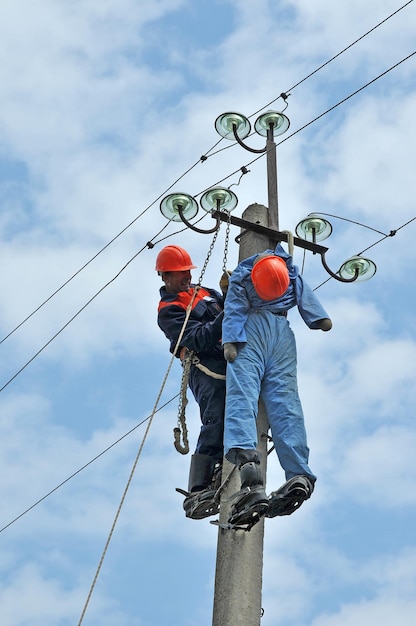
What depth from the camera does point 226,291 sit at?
22.5 feet

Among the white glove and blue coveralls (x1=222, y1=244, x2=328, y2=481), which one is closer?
blue coveralls (x1=222, y1=244, x2=328, y2=481)

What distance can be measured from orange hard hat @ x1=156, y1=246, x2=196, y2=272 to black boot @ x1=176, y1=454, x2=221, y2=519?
1.37m

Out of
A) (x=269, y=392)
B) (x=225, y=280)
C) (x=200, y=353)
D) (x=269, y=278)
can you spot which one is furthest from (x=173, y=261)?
(x=269, y=392)

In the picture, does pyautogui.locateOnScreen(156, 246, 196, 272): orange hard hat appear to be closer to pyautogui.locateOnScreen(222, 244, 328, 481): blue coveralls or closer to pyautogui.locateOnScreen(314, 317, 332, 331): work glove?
pyautogui.locateOnScreen(222, 244, 328, 481): blue coveralls

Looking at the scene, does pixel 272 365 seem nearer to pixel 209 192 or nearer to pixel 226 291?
pixel 226 291

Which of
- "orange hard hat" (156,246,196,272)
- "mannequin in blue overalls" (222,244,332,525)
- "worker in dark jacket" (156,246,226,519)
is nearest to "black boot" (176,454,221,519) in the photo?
"worker in dark jacket" (156,246,226,519)

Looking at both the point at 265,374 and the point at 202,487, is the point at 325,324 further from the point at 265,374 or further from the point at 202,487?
the point at 202,487

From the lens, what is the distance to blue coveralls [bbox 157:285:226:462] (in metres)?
6.41

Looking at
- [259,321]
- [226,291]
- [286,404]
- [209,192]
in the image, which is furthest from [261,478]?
[209,192]

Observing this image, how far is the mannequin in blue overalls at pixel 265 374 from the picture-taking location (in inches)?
227

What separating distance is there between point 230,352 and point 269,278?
0.51m

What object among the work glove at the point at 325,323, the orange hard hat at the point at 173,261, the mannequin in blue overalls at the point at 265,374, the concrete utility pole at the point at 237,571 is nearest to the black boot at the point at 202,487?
the concrete utility pole at the point at 237,571

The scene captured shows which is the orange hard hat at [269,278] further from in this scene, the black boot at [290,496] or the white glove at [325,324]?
the black boot at [290,496]

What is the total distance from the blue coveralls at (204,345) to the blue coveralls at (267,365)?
0.24m
